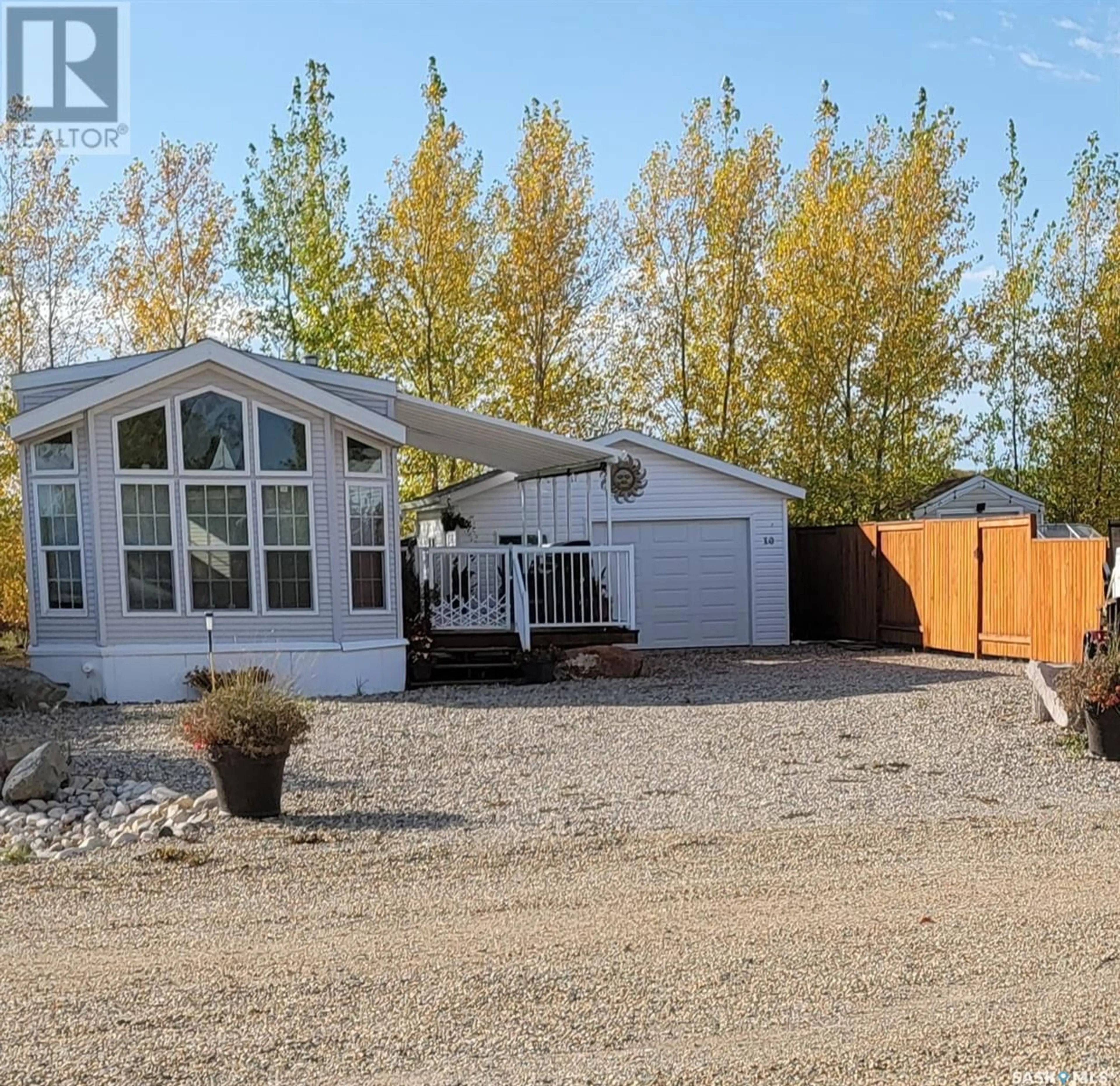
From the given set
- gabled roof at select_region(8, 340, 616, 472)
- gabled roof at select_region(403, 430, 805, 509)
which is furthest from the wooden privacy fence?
gabled roof at select_region(8, 340, 616, 472)

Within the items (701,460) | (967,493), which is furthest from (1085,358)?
(701,460)

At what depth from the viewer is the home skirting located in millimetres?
13680

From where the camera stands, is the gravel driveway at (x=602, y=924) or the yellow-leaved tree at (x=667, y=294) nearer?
the gravel driveway at (x=602, y=924)

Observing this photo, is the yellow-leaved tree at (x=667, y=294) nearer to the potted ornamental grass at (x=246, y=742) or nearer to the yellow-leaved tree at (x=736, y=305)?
the yellow-leaved tree at (x=736, y=305)

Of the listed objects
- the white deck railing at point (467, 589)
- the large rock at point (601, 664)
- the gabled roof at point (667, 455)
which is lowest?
the large rock at point (601, 664)

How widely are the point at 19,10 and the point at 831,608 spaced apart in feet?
46.0

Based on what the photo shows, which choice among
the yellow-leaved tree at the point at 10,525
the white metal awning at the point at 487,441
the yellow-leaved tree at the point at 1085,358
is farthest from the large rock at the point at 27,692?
the yellow-leaved tree at the point at 1085,358

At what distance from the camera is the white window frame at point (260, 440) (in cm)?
1391

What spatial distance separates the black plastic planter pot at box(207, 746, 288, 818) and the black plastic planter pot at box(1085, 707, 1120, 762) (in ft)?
→ 17.8

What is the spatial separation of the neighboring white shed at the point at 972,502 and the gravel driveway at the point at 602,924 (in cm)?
1483

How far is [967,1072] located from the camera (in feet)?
13.0

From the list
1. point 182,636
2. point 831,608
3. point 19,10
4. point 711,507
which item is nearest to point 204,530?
point 182,636

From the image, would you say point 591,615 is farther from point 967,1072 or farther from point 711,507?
point 967,1072

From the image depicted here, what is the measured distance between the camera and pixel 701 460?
66.2 feet
